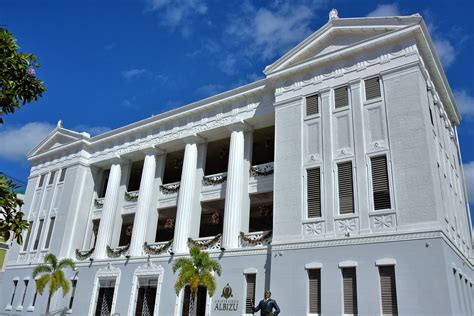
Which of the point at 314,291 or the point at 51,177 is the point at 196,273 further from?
the point at 51,177

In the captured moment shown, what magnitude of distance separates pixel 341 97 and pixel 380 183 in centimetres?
509

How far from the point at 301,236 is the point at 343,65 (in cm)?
897

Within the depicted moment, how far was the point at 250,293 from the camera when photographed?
70.1 ft

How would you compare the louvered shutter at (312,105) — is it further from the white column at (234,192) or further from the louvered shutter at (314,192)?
the white column at (234,192)

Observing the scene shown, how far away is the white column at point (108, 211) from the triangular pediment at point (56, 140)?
5274 mm

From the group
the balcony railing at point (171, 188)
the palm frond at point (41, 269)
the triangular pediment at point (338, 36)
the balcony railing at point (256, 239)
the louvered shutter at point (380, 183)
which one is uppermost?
the triangular pediment at point (338, 36)

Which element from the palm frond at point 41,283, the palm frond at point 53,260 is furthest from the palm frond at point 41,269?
the palm frond at point 41,283

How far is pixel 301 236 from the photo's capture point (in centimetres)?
1994

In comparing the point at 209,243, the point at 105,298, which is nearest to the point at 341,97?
the point at 209,243

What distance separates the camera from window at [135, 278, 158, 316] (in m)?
25.1

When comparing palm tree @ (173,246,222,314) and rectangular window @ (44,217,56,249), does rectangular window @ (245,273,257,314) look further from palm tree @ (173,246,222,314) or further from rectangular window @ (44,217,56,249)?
rectangular window @ (44,217,56,249)

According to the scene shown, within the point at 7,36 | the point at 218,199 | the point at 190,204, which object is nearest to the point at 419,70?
the point at 218,199

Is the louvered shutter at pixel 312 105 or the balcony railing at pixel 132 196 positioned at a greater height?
the louvered shutter at pixel 312 105

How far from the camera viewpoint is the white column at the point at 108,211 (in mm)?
29448
